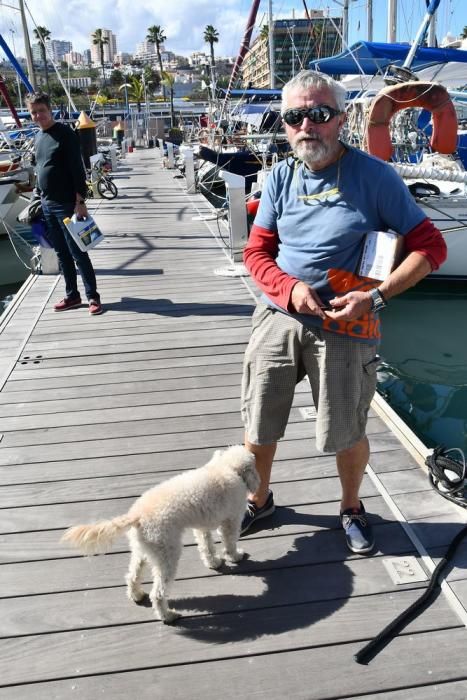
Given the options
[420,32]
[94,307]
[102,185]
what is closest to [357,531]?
[94,307]

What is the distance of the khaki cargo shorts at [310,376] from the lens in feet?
7.00

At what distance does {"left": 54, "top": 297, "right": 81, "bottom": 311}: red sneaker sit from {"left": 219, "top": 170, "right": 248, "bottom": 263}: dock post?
2.31m

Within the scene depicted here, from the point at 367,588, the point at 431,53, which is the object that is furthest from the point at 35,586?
the point at 431,53

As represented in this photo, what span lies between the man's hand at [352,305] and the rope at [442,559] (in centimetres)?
106

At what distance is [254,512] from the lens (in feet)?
8.43

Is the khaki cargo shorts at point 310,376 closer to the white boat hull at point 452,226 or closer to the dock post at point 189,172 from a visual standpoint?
the white boat hull at point 452,226

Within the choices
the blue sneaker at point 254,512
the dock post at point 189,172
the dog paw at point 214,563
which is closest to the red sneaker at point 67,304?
the blue sneaker at point 254,512

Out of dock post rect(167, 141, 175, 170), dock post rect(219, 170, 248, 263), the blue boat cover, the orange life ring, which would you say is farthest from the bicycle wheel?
dock post rect(167, 141, 175, 170)

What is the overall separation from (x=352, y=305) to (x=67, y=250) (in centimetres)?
405

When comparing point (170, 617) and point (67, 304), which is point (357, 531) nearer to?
point (170, 617)

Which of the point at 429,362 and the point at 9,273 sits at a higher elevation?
the point at 9,273

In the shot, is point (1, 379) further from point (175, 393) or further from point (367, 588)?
point (367, 588)

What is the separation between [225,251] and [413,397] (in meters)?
3.21

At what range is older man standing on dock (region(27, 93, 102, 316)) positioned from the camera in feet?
15.9
